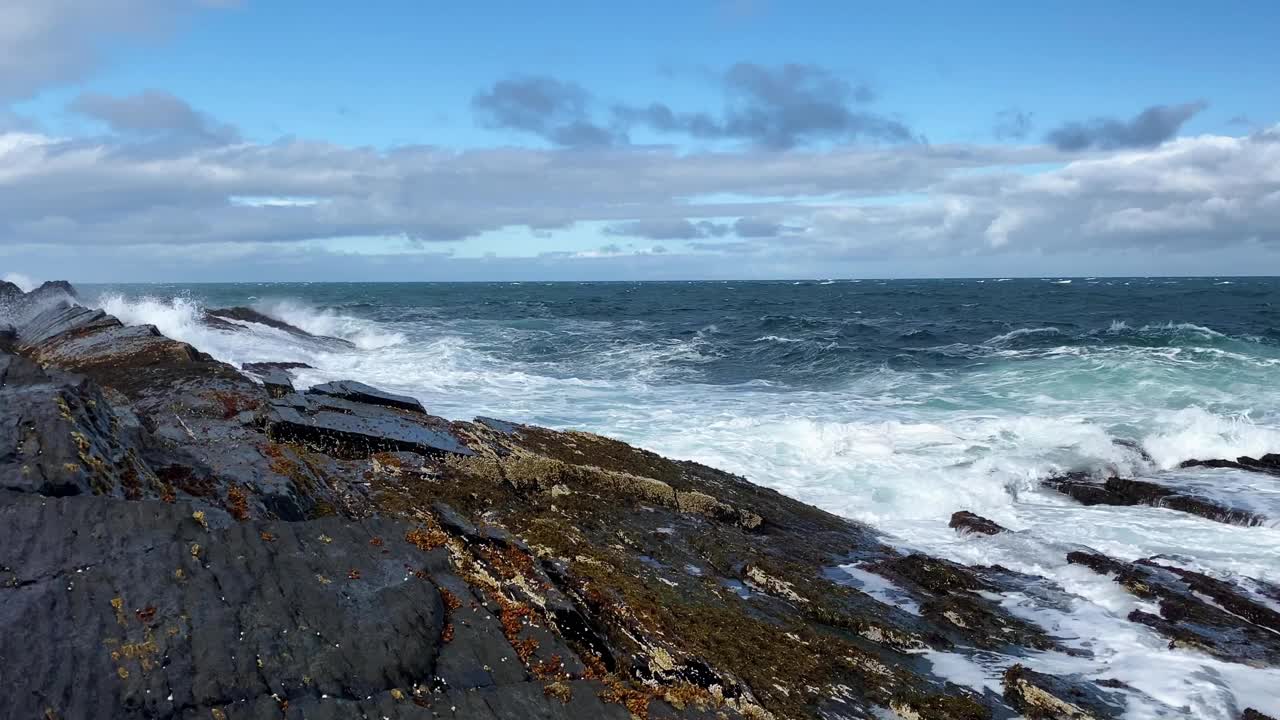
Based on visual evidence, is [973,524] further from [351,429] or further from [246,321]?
[246,321]

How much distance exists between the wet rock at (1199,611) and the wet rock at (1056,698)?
238cm

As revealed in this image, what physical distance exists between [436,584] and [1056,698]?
6.44 m

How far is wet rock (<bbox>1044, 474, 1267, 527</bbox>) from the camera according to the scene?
647 inches

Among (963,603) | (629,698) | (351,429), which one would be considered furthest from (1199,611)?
(351,429)

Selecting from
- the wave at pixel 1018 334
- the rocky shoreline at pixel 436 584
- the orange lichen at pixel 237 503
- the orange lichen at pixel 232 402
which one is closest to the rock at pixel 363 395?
the rocky shoreline at pixel 436 584

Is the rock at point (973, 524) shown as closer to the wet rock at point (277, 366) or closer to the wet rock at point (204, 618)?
the wet rock at point (204, 618)

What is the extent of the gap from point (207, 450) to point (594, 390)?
866 inches

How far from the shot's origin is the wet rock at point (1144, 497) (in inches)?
647

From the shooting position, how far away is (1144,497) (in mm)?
17750

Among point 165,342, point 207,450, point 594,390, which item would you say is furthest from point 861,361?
point 207,450

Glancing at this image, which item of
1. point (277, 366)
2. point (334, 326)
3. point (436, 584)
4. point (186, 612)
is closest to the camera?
point (186, 612)

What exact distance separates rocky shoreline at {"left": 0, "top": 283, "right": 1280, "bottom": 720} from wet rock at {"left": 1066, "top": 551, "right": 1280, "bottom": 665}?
53 millimetres

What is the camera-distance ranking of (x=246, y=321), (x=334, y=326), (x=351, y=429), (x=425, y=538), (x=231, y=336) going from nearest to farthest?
(x=425, y=538) → (x=351, y=429) → (x=231, y=336) → (x=246, y=321) → (x=334, y=326)

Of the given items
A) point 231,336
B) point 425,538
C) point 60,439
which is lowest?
point 231,336
